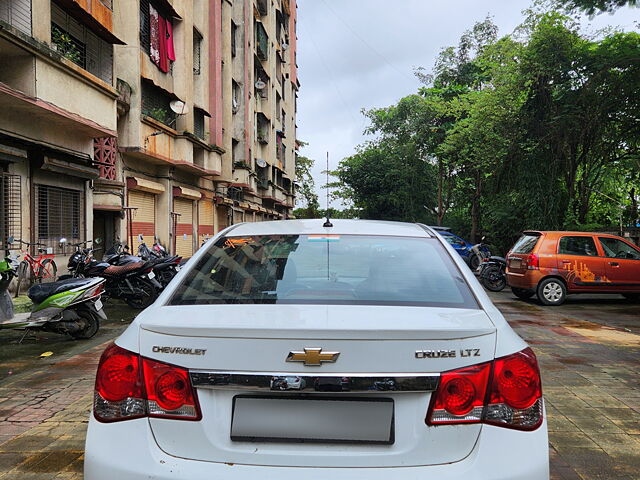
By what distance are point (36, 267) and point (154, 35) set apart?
31.3ft

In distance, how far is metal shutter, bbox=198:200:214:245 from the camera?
879 inches

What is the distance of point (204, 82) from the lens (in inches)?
833

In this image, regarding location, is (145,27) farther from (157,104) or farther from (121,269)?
(121,269)

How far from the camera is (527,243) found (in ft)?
38.9

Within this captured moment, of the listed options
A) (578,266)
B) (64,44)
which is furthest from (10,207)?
(578,266)

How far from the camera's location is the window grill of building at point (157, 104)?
16953mm

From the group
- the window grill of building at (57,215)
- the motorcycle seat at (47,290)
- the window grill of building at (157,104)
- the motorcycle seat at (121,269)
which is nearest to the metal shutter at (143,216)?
the window grill of building at (157,104)

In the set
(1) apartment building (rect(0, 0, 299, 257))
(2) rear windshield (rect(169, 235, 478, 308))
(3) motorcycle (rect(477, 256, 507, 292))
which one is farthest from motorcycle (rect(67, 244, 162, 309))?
(3) motorcycle (rect(477, 256, 507, 292))

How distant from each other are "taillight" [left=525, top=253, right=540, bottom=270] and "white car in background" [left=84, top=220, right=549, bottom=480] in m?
9.89

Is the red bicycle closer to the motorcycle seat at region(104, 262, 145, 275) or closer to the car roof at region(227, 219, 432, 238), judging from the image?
the motorcycle seat at region(104, 262, 145, 275)

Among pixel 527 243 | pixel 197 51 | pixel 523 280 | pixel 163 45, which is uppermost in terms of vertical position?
pixel 197 51

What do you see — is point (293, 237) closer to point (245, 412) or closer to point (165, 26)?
point (245, 412)

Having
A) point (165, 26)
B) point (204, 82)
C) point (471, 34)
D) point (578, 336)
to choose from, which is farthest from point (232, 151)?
point (578, 336)

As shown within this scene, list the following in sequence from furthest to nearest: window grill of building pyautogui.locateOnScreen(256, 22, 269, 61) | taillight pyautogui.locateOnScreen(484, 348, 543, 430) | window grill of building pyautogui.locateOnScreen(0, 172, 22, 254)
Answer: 1. window grill of building pyautogui.locateOnScreen(256, 22, 269, 61)
2. window grill of building pyautogui.locateOnScreen(0, 172, 22, 254)
3. taillight pyautogui.locateOnScreen(484, 348, 543, 430)
